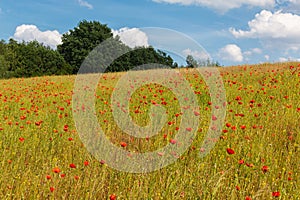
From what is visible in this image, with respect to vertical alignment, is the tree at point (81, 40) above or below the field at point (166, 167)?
above

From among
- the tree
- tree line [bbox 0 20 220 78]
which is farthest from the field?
the tree

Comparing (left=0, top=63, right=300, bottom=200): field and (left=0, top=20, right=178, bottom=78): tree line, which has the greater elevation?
(left=0, top=20, right=178, bottom=78): tree line

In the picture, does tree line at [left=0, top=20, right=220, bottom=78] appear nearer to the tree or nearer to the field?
the tree

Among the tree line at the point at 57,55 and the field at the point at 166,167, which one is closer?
the field at the point at 166,167

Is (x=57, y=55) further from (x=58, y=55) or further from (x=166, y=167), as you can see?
(x=166, y=167)

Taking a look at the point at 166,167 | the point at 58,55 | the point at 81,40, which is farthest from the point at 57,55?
the point at 166,167

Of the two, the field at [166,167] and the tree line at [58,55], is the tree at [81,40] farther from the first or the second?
the field at [166,167]

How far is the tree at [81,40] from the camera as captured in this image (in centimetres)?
4512

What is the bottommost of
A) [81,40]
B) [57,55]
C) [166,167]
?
[166,167]

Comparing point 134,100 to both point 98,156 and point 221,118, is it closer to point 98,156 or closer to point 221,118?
point 221,118

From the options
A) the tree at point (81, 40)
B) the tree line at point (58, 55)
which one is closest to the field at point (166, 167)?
the tree line at point (58, 55)

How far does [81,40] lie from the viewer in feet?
151

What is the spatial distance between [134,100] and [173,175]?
4714 millimetres

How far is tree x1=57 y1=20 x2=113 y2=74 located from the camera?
45125 millimetres
